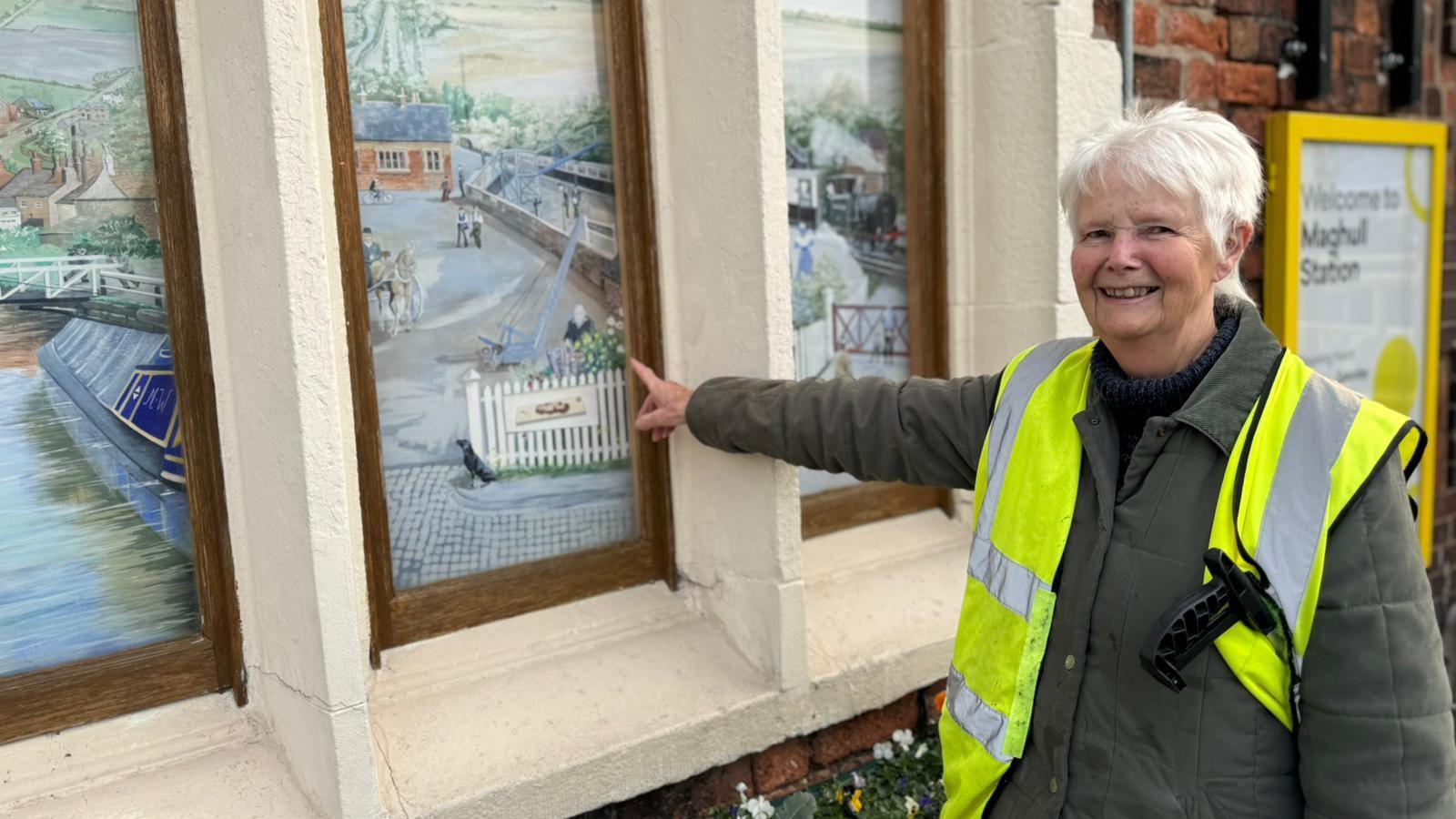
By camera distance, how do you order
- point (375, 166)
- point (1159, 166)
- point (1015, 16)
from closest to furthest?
point (1159, 166)
point (375, 166)
point (1015, 16)

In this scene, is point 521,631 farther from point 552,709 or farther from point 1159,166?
point 1159,166

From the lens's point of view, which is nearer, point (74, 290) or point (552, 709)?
point (74, 290)

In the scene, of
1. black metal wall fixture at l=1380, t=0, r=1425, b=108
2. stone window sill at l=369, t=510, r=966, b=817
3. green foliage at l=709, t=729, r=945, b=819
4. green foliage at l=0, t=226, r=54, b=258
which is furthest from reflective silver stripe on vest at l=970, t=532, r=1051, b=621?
black metal wall fixture at l=1380, t=0, r=1425, b=108

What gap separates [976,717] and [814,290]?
1.37 meters

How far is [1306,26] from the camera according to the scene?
11.6 ft

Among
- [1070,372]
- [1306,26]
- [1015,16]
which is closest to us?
[1070,372]

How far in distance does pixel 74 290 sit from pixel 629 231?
1.09 metres

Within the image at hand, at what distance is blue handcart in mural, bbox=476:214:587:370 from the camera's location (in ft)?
7.68

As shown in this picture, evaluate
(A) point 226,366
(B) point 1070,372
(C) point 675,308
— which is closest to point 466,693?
(A) point 226,366

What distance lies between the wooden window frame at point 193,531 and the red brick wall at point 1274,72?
231cm

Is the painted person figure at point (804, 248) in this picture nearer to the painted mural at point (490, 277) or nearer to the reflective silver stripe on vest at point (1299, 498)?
the painted mural at point (490, 277)

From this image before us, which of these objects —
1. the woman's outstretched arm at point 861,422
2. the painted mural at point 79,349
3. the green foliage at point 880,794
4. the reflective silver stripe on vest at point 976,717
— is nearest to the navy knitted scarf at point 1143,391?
the woman's outstretched arm at point 861,422

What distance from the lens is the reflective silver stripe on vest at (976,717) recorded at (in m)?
1.71

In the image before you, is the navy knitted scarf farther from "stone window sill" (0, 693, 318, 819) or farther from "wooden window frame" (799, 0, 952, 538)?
"stone window sill" (0, 693, 318, 819)
